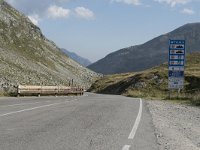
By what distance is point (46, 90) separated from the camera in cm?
4512

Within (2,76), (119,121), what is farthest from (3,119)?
(2,76)

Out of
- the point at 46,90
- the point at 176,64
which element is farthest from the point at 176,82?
the point at 46,90

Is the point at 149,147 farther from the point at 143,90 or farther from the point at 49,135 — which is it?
the point at 143,90

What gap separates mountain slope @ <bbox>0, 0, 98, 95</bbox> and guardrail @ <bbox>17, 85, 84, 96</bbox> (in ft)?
146

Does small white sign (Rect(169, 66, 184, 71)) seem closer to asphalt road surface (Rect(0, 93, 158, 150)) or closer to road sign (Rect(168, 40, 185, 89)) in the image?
road sign (Rect(168, 40, 185, 89))

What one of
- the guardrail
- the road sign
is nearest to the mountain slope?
the guardrail

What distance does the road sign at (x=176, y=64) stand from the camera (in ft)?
146

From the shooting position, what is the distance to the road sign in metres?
44.6

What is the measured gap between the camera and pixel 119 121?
53.6 feet

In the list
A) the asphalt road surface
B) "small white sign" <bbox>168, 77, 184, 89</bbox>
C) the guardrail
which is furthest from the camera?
"small white sign" <bbox>168, 77, 184, 89</bbox>

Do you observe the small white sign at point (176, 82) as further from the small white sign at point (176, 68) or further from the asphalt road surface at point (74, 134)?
the asphalt road surface at point (74, 134)

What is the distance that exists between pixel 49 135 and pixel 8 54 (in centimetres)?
11280

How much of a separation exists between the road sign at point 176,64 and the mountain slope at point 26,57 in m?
56.1

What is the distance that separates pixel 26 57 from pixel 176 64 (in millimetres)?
93640
